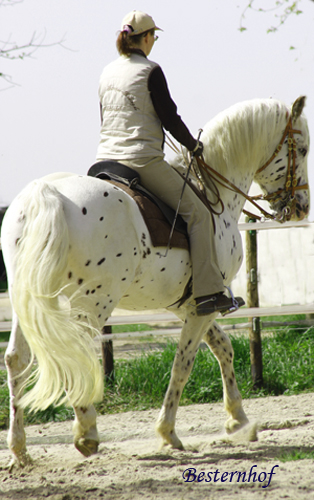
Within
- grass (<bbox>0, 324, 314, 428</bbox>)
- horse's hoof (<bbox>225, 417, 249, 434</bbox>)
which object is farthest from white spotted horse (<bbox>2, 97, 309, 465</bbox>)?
grass (<bbox>0, 324, 314, 428</bbox>)

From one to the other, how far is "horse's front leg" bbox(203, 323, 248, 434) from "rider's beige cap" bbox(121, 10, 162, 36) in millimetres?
2422

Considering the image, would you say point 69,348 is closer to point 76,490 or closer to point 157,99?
point 76,490

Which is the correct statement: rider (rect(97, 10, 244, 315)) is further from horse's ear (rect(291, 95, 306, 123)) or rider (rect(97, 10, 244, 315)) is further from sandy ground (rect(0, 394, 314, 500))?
horse's ear (rect(291, 95, 306, 123))

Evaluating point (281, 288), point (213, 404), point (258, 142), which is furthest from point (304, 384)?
point (281, 288)

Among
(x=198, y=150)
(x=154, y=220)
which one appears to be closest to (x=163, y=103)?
(x=198, y=150)

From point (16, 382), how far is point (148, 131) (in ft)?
6.03

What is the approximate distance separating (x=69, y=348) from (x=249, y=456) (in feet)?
5.15

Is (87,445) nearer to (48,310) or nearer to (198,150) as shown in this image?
(48,310)

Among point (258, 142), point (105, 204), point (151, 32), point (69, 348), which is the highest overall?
point (151, 32)

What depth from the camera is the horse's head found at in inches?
170

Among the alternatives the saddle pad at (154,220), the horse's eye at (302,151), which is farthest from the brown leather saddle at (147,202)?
the horse's eye at (302,151)

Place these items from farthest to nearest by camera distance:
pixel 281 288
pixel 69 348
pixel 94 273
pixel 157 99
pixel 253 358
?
pixel 281 288
pixel 253 358
pixel 157 99
pixel 94 273
pixel 69 348

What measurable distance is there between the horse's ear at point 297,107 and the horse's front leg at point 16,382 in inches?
114

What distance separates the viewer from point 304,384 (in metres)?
5.50
